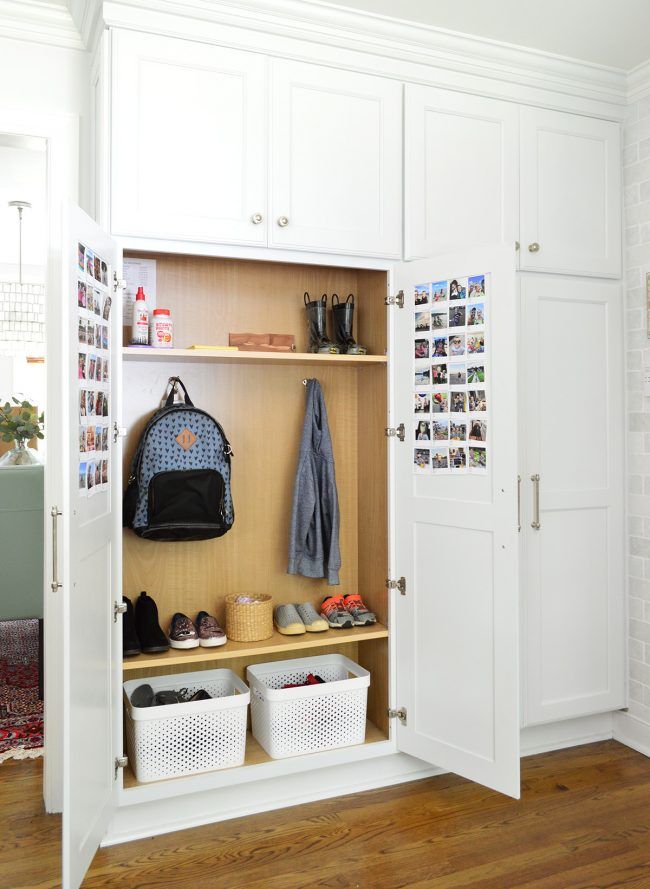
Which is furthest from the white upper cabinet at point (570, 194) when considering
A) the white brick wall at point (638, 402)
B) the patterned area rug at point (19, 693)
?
the patterned area rug at point (19, 693)

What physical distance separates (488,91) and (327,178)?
2.48 feet

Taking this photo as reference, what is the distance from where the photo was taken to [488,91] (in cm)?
262

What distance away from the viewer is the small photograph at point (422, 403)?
2.48 metres

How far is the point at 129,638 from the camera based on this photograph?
2.32 m

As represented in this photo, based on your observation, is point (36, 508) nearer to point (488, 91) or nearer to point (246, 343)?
point (246, 343)

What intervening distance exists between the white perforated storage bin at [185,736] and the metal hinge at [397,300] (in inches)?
57.2

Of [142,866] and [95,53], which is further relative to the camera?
[95,53]

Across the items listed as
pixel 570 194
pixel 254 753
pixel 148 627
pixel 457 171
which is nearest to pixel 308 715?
pixel 254 753

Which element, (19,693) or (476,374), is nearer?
(476,374)

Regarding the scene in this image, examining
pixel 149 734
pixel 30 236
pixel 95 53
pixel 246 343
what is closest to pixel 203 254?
pixel 246 343

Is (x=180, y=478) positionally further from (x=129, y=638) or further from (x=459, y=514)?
(x=459, y=514)

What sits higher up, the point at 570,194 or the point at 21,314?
the point at 21,314

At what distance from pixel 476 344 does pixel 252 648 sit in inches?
50.6

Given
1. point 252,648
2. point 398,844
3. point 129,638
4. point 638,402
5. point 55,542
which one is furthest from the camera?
point 638,402
